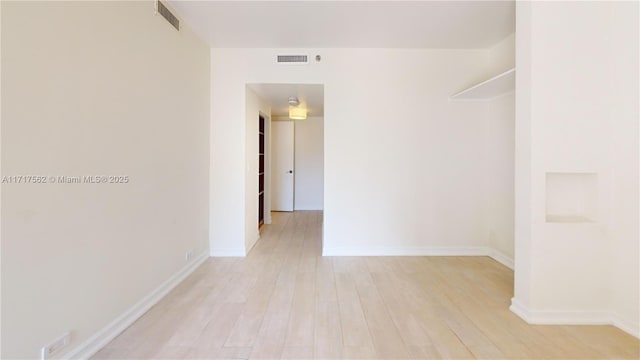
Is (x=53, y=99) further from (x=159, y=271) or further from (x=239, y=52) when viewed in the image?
(x=239, y=52)

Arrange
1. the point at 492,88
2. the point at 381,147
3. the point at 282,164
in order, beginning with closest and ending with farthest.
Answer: the point at 492,88 → the point at 381,147 → the point at 282,164

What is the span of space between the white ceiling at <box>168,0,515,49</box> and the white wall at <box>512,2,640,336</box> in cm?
76

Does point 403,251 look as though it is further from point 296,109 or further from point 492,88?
point 296,109

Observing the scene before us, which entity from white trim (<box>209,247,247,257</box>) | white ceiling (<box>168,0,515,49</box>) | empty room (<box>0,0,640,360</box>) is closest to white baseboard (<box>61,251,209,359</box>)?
empty room (<box>0,0,640,360</box>)

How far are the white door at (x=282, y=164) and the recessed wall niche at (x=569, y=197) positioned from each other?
5.69 metres

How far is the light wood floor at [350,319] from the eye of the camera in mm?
2021

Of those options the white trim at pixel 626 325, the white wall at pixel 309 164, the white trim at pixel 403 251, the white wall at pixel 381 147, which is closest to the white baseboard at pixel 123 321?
the white wall at pixel 381 147

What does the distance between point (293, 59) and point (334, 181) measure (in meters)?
1.65

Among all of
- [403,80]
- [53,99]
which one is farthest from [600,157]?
[53,99]

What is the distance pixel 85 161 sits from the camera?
1925 mm

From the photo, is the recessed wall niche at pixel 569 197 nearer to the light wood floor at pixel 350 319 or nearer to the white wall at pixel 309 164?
the light wood floor at pixel 350 319

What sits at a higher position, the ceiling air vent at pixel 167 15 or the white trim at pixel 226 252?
the ceiling air vent at pixel 167 15

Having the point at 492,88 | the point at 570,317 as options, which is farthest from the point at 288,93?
the point at 570,317

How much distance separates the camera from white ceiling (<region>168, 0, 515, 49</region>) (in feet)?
9.45
